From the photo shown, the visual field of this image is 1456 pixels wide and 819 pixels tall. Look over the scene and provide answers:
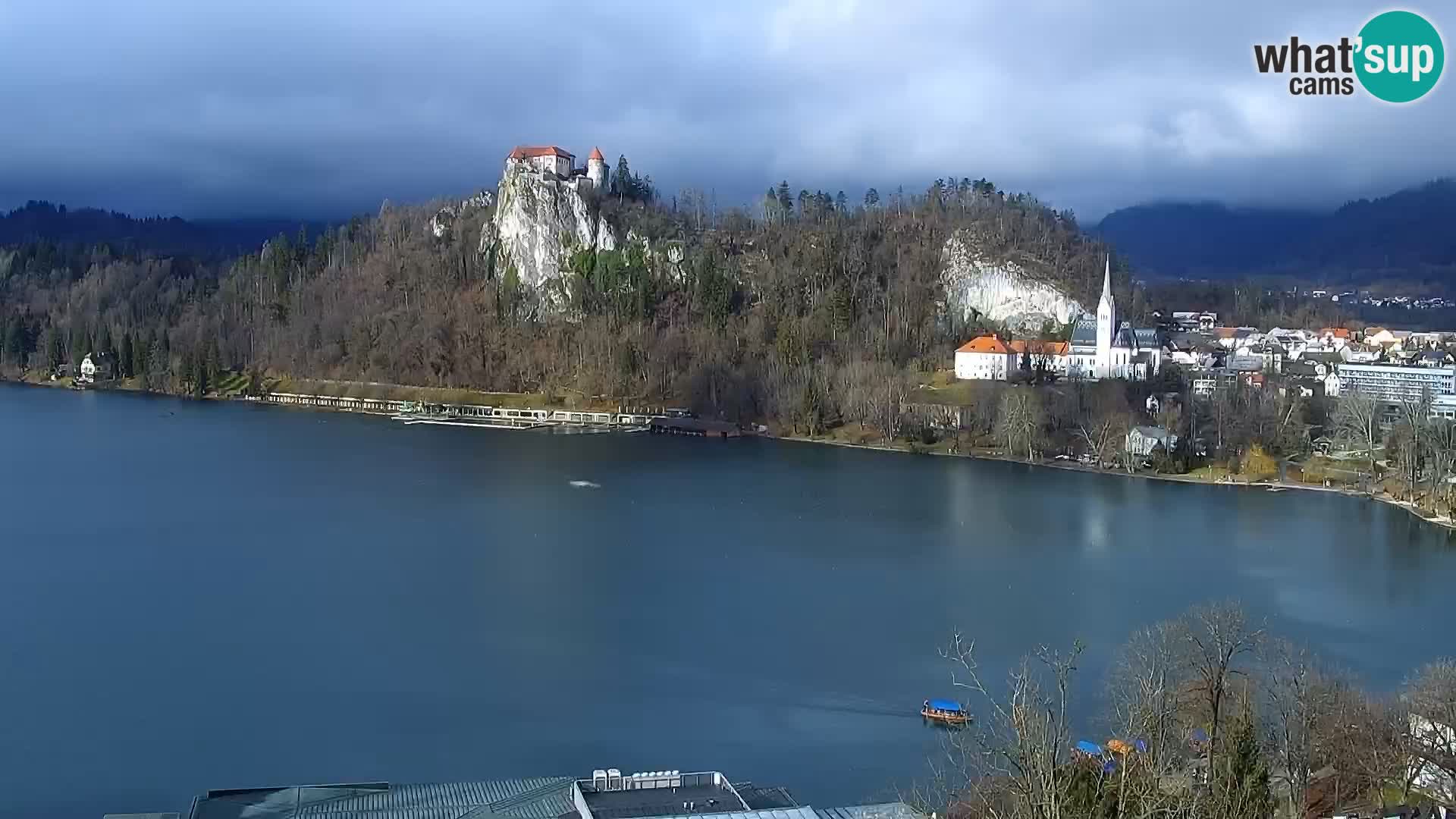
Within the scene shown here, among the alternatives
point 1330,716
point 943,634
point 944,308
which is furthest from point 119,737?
point 944,308

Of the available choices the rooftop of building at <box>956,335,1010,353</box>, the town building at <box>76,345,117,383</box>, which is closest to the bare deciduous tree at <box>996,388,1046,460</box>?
the rooftop of building at <box>956,335,1010,353</box>

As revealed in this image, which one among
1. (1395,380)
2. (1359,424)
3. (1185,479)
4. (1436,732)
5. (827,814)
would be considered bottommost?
(827,814)

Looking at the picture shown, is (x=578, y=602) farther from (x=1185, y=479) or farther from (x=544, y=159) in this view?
(x=544, y=159)

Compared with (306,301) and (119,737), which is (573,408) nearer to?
(306,301)

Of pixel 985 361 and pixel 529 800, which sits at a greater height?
pixel 985 361

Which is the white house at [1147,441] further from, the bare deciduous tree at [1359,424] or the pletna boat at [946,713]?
the pletna boat at [946,713]

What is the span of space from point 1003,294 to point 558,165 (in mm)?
15451

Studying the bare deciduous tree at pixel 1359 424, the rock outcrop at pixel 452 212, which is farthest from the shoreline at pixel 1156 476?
the rock outcrop at pixel 452 212

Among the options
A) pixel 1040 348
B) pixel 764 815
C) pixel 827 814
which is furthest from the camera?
pixel 1040 348

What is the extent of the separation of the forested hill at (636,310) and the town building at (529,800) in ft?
64.9

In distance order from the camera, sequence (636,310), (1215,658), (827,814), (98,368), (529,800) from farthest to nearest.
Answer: (98,368) → (636,310) → (1215,658) → (529,800) → (827,814)

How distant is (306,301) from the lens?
40.9 meters

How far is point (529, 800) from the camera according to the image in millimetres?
6613

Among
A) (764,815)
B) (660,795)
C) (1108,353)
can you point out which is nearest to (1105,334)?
(1108,353)
